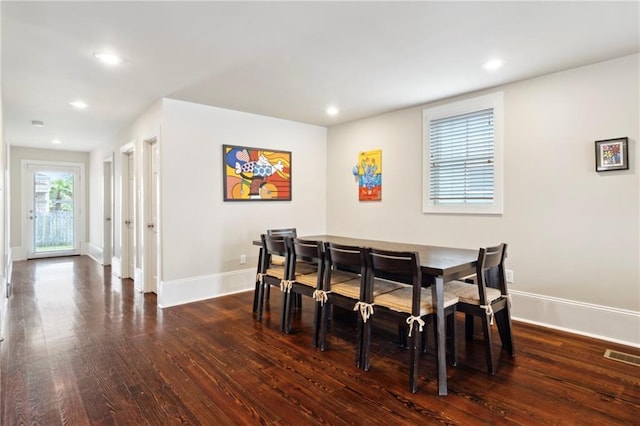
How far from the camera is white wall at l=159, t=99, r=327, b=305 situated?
13.1 ft

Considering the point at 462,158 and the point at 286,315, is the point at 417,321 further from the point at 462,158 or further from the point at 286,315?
the point at 462,158

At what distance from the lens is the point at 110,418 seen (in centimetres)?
189

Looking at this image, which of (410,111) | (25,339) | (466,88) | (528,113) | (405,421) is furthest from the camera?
(410,111)

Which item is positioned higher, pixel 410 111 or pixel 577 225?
pixel 410 111

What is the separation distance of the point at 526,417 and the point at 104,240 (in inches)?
270

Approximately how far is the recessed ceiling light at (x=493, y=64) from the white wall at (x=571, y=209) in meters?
0.55

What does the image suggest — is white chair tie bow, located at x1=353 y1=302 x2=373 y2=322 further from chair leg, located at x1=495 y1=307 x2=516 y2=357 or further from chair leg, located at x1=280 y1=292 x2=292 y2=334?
chair leg, located at x1=495 y1=307 x2=516 y2=357

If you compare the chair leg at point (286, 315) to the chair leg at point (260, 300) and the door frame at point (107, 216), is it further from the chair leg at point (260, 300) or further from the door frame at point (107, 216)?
the door frame at point (107, 216)

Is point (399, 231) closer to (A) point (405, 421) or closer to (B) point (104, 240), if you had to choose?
(A) point (405, 421)

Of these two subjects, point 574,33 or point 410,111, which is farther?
point 410,111

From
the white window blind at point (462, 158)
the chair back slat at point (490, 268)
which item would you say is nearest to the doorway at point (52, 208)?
the white window blind at point (462, 158)

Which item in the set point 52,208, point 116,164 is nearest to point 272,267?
point 116,164

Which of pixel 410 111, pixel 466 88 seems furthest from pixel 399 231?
pixel 466 88

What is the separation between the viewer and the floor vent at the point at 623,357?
97.8 inches
